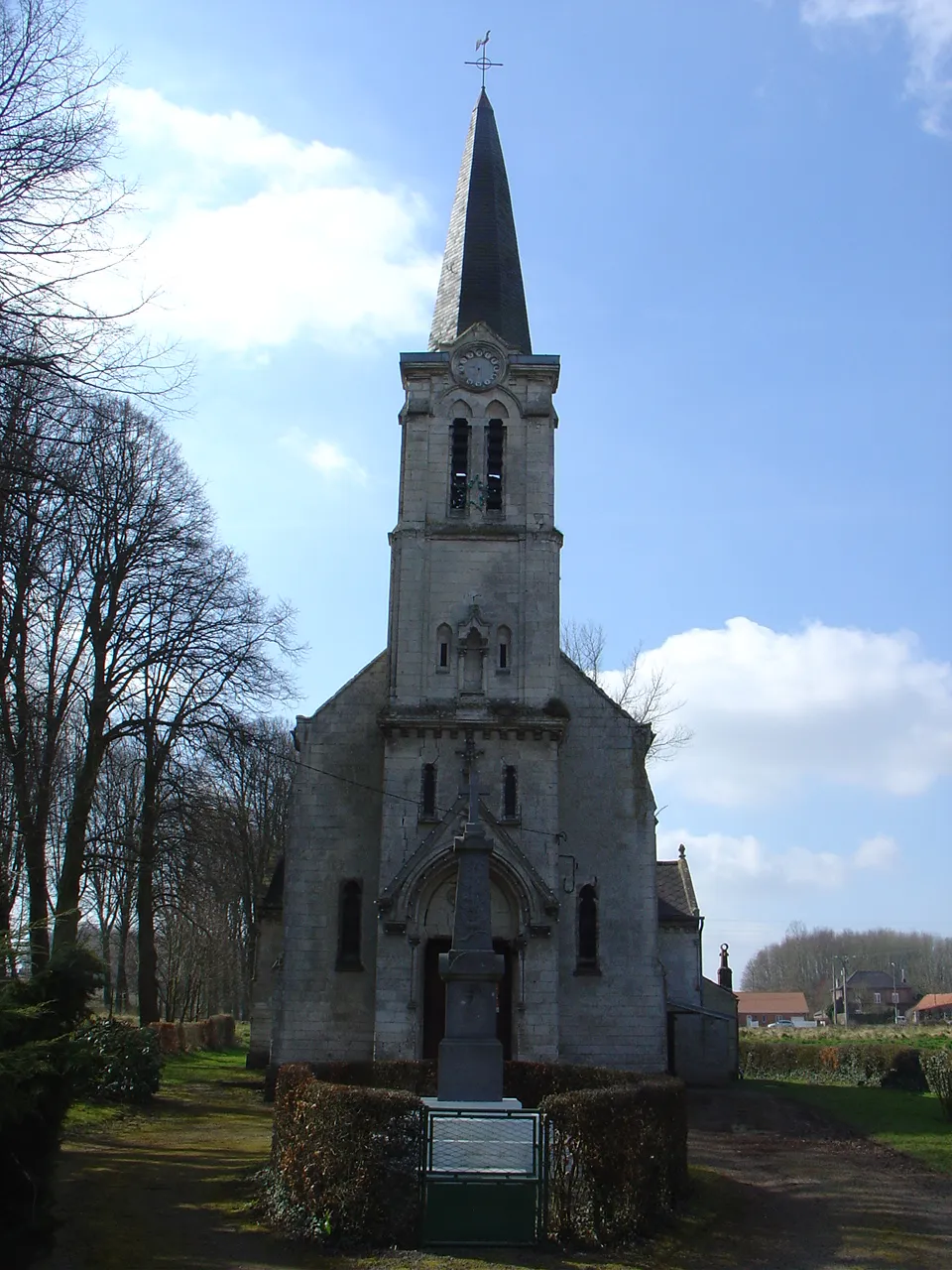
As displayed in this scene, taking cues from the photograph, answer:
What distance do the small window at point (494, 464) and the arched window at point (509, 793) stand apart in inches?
245

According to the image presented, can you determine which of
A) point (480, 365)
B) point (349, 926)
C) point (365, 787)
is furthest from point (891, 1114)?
point (480, 365)

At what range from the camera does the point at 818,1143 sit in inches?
787

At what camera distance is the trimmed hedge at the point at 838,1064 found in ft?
105

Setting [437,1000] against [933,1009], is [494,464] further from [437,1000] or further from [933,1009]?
[933,1009]

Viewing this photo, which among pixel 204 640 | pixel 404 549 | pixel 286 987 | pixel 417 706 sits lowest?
pixel 286 987

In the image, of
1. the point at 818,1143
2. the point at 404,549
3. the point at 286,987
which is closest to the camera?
the point at 818,1143

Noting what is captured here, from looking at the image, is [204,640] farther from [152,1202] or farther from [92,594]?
[152,1202]

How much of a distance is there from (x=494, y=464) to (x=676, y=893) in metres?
17.2

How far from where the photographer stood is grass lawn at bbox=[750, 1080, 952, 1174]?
1912 centimetres

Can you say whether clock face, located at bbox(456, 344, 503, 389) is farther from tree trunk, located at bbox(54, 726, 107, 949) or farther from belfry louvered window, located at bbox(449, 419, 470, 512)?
tree trunk, located at bbox(54, 726, 107, 949)

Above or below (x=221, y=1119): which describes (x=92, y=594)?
above

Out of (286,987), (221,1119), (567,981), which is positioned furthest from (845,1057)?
(221,1119)

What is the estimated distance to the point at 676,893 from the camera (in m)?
39.0

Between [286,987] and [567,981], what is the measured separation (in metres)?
5.95
